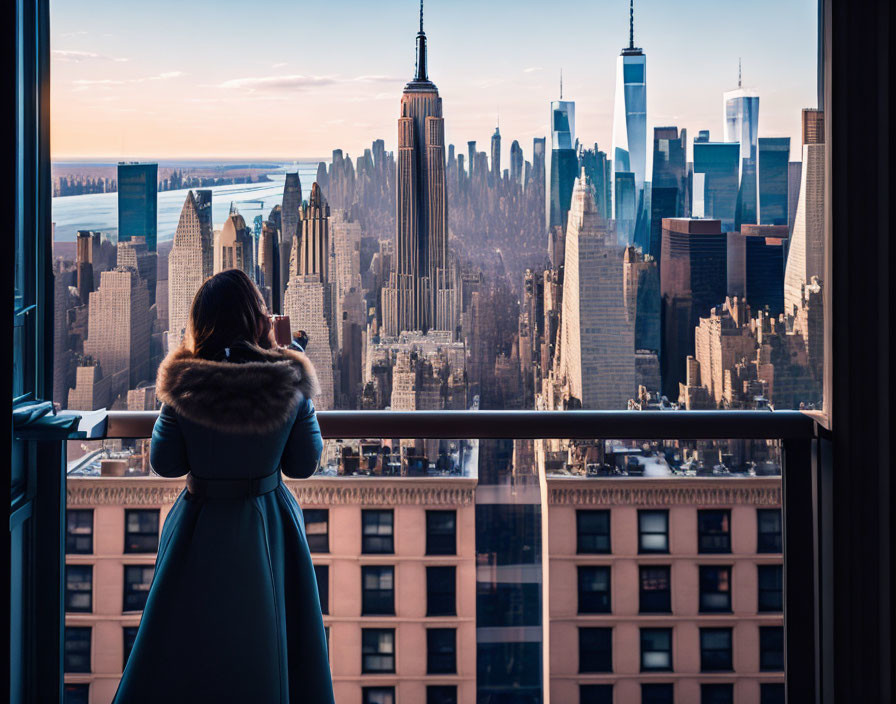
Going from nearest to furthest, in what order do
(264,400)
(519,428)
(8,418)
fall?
(264,400) < (8,418) < (519,428)

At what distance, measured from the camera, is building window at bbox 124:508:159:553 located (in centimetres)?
220

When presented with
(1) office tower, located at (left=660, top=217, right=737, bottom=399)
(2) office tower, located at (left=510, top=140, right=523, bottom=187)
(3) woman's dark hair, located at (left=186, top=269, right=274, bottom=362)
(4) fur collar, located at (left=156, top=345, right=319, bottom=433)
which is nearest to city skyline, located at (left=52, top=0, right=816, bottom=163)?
(2) office tower, located at (left=510, top=140, right=523, bottom=187)

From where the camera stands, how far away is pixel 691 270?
2.27 metres

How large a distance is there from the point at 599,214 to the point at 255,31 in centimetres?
111

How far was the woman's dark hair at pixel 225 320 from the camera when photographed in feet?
5.74

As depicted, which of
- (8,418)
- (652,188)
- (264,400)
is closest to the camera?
(264,400)

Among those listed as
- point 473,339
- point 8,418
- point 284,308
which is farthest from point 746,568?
point 8,418

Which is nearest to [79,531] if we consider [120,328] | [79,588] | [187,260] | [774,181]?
[79,588]

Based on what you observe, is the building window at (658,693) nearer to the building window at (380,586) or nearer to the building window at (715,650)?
the building window at (715,650)

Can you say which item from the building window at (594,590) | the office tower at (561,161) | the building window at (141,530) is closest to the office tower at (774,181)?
the office tower at (561,161)

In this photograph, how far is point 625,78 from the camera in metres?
2.30

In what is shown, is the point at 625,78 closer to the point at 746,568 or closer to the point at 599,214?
the point at 599,214

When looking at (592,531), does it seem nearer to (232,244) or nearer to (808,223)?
(808,223)

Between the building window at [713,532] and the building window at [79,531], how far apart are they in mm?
1629
